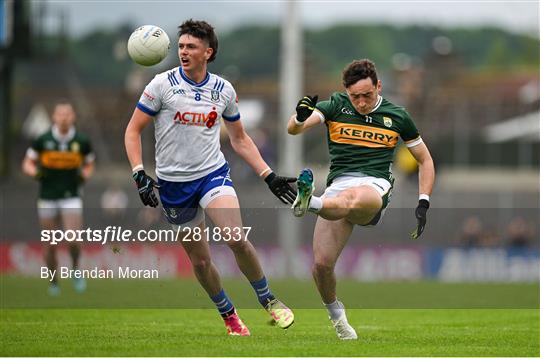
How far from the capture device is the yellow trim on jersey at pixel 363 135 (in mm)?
10539

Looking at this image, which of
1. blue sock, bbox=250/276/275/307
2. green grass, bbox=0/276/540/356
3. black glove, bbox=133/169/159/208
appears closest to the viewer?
green grass, bbox=0/276/540/356

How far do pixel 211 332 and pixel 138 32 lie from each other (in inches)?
112

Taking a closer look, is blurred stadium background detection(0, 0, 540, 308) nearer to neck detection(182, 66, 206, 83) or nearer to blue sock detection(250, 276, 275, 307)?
blue sock detection(250, 276, 275, 307)

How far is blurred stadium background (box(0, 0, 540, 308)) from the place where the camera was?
28.2 m

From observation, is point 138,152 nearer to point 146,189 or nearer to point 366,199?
point 146,189

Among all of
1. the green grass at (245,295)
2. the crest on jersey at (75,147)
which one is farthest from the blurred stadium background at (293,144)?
the crest on jersey at (75,147)

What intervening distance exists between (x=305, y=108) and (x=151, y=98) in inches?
51.9

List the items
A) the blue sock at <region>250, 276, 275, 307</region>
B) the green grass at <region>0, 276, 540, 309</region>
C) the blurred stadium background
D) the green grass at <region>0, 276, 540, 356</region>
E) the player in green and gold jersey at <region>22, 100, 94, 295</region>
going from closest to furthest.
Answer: the green grass at <region>0, 276, 540, 356</region> < the blue sock at <region>250, 276, 275, 307</region> < the green grass at <region>0, 276, 540, 309</region> < the player in green and gold jersey at <region>22, 100, 94, 295</region> < the blurred stadium background

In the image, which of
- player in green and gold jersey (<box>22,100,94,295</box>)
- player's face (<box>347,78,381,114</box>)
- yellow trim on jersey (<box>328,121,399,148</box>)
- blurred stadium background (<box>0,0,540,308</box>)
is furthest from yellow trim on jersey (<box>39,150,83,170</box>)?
player's face (<box>347,78,381,114</box>)

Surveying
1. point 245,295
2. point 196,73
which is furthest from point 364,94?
point 245,295

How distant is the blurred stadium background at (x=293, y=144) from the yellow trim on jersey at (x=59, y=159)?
138cm

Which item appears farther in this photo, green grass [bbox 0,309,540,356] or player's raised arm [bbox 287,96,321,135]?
player's raised arm [bbox 287,96,321,135]

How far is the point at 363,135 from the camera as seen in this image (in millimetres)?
10539

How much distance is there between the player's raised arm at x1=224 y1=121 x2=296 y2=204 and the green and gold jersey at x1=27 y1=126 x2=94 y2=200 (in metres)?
7.04
